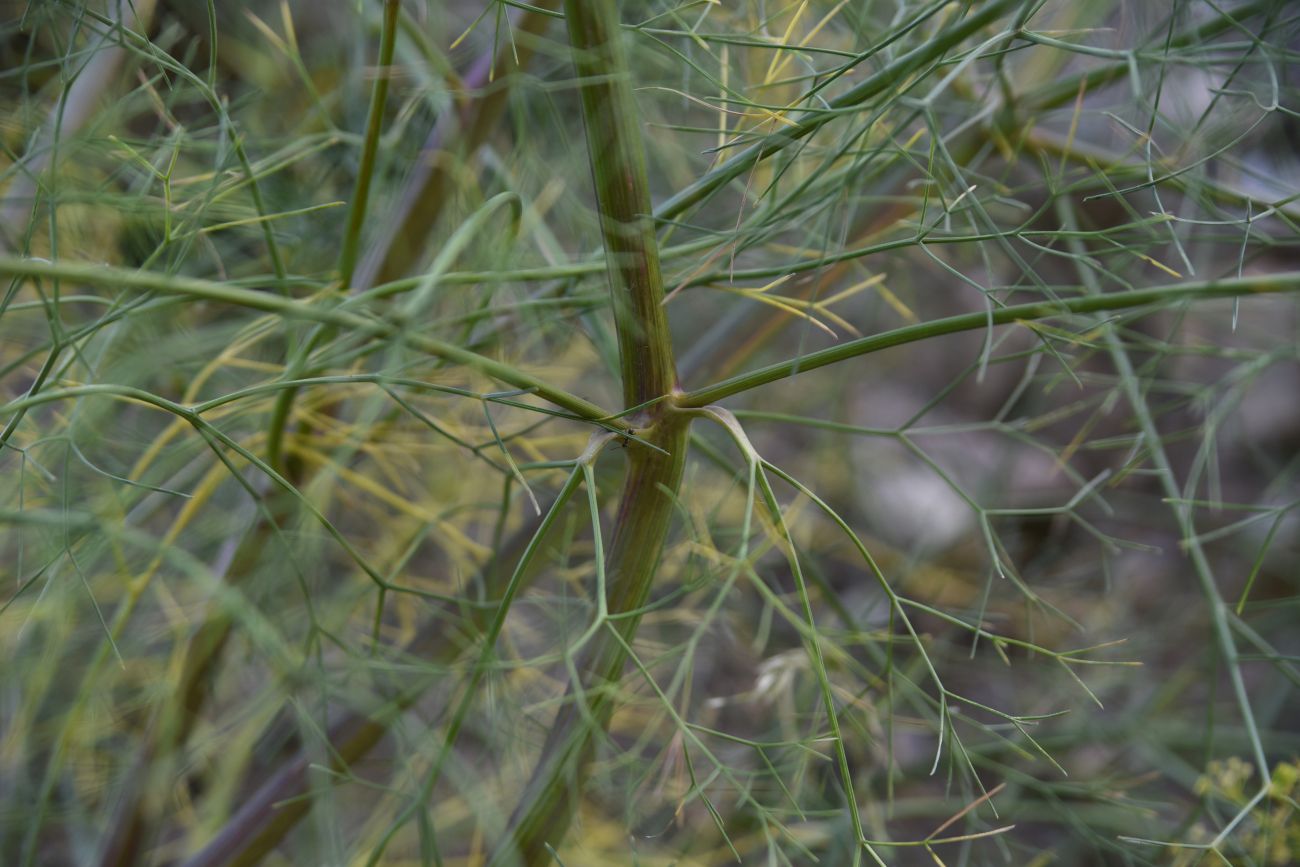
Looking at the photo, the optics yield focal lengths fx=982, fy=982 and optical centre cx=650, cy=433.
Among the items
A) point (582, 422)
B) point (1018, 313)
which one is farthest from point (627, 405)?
point (1018, 313)

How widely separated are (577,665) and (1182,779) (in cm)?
56

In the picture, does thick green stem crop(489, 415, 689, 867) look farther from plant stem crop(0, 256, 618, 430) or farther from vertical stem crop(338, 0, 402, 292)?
vertical stem crop(338, 0, 402, 292)

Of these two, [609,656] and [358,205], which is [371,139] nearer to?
[358,205]

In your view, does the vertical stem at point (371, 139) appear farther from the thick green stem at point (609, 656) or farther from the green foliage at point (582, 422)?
the thick green stem at point (609, 656)

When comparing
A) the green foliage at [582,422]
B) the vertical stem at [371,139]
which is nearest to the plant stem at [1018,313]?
the green foliage at [582,422]

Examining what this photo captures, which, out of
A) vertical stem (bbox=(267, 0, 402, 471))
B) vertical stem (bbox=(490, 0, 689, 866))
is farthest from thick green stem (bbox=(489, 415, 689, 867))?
vertical stem (bbox=(267, 0, 402, 471))

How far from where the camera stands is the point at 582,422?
0.34 metres

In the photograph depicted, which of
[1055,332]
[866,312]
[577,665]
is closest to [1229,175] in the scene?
[866,312]

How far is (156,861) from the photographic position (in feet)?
2.43

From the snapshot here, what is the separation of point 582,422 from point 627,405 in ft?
0.05

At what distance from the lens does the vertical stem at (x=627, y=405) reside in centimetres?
30

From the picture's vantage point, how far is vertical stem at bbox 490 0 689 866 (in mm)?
299

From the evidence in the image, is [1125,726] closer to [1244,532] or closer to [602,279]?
[1244,532]

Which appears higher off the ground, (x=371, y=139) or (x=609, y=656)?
(x=371, y=139)
